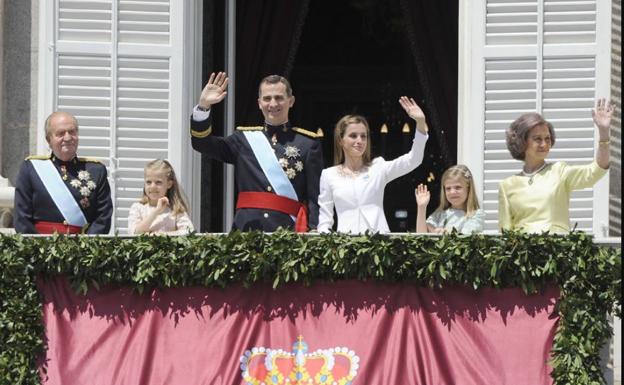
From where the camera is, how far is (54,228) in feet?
31.0

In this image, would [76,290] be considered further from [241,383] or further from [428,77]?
[428,77]

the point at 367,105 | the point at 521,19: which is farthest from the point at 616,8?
the point at 367,105

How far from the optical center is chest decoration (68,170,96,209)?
954 centimetres

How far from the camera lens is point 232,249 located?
339 inches

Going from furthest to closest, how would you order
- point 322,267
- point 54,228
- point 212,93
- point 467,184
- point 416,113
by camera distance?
point 467,184 → point 54,228 → point 212,93 → point 416,113 → point 322,267

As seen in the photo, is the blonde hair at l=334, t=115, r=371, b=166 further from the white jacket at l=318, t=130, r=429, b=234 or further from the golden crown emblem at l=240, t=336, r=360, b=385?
the golden crown emblem at l=240, t=336, r=360, b=385

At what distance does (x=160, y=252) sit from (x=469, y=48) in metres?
3.15

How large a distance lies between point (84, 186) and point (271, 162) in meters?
1.08

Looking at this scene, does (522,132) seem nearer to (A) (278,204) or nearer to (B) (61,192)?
(A) (278,204)

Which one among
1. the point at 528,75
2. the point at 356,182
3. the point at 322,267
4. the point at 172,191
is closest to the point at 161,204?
the point at 172,191

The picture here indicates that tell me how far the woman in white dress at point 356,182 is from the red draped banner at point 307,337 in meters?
0.74

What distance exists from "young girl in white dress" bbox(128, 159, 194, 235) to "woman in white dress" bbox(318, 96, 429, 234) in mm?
813

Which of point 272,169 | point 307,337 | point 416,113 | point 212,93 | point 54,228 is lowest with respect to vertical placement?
point 307,337

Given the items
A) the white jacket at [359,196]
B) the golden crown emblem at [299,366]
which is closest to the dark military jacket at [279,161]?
the white jacket at [359,196]
